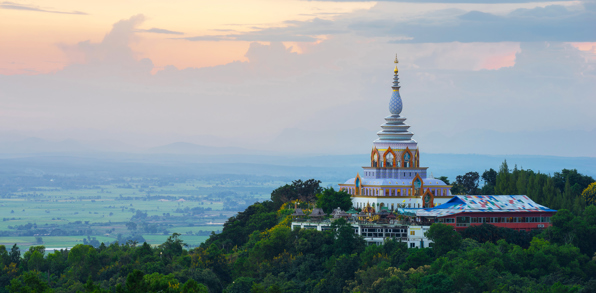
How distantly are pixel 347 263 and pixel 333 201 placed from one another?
41.4 feet

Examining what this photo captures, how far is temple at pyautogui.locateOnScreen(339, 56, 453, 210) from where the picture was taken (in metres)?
91.6

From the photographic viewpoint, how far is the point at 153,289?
6003 centimetres

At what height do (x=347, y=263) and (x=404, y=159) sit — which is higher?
(x=404, y=159)

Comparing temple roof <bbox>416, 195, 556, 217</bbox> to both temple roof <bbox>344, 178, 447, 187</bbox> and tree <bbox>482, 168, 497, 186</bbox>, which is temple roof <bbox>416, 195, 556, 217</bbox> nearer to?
temple roof <bbox>344, 178, 447, 187</bbox>

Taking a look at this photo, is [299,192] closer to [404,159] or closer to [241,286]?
[404,159]

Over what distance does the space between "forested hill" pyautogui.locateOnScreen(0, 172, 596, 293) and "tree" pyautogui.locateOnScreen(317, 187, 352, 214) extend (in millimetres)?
88

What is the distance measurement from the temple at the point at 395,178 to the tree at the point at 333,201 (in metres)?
1.91

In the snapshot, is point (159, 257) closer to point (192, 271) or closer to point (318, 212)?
point (192, 271)

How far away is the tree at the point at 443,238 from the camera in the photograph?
8038 centimetres

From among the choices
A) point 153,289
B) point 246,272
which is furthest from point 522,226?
point 153,289

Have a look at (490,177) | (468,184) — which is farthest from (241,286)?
(490,177)

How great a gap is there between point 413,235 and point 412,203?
856 cm

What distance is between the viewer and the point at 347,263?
78.8 m

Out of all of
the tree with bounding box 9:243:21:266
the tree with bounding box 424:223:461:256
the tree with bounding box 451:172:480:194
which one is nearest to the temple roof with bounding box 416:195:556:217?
the tree with bounding box 424:223:461:256
